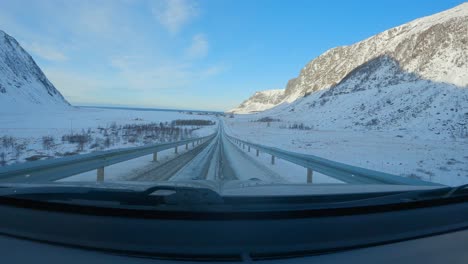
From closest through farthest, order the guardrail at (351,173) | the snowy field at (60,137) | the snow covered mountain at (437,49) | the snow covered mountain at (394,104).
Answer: the guardrail at (351,173)
the snowy field at (60,137)
the snow covered mountain at (394,104)
the snow covered mountain at (437,49)

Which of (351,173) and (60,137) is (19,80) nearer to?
(60,137)

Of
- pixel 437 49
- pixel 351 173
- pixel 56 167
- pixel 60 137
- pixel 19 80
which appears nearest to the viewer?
pixel 56 167

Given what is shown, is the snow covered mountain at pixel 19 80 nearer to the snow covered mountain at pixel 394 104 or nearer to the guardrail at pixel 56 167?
the snow covered mountain at pixel 394 104

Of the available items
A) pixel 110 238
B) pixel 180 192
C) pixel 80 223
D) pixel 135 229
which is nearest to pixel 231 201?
pixel 180 192

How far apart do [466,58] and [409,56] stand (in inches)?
637

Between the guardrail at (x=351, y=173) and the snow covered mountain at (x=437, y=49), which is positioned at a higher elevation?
the snow covered mountain at (x=437, y=49)

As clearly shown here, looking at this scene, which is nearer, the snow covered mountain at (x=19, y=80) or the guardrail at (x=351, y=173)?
the guardrail at (x=351, y=173)

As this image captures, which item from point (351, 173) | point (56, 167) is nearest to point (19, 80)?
point (56, 167)

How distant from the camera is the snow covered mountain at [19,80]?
86.7m

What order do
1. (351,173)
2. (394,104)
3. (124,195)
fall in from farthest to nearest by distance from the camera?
(394,104) → (351,173) → (124,195)

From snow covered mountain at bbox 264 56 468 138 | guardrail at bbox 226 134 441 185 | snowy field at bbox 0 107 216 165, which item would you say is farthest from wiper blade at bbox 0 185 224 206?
snow covered mountain at bbox 264 56 468 138

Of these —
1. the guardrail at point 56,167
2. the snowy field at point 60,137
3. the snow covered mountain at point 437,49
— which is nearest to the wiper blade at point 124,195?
the guardrail at point 56,167

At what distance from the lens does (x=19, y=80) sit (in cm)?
10788

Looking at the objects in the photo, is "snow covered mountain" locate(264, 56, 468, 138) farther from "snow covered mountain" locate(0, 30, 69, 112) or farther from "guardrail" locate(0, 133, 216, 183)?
"snow covered mountain" locate(0, 30, 69, 112)
